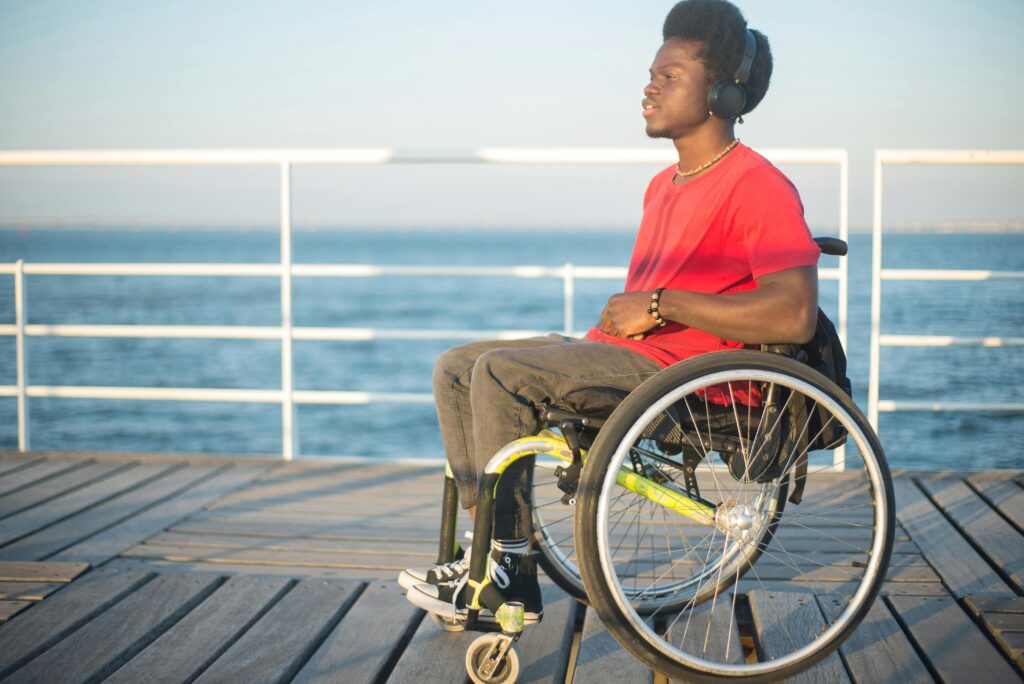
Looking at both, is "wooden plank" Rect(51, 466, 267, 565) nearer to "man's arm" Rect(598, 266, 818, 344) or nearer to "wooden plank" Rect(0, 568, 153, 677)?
"wooden plank" Rect(0, 568, 153, 677)

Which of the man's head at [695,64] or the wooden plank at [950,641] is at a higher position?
the man's head at [695,64]

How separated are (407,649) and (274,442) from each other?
13.0 meters

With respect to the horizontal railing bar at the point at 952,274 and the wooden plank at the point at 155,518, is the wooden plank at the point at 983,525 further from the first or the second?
the wooden plank at the point at 155,518

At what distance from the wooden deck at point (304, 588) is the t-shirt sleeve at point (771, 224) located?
2.29 ft

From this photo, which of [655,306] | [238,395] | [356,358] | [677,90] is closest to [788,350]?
[655,306]

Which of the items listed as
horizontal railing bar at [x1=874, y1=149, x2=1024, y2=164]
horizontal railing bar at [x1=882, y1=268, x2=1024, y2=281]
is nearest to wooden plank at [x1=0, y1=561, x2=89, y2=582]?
horizontal railing bar at [x1=882, y1=268, x2=1024, y2=281]

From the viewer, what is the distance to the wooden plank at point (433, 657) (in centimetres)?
160

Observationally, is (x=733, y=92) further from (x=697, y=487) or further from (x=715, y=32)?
(x=697, y=487)

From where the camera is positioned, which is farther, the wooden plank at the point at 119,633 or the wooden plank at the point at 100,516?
the wooden plank at the point at 100,516

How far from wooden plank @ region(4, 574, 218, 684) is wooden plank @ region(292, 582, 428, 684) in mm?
329

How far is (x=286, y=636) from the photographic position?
5.79ft

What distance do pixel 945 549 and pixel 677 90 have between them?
4.27 feet

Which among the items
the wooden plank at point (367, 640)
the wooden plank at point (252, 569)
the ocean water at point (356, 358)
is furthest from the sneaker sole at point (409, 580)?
the ocean water at point (356, 358)

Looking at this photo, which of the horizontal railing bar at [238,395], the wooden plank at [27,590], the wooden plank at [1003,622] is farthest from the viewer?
the horizontal railing bar at [238,395]
